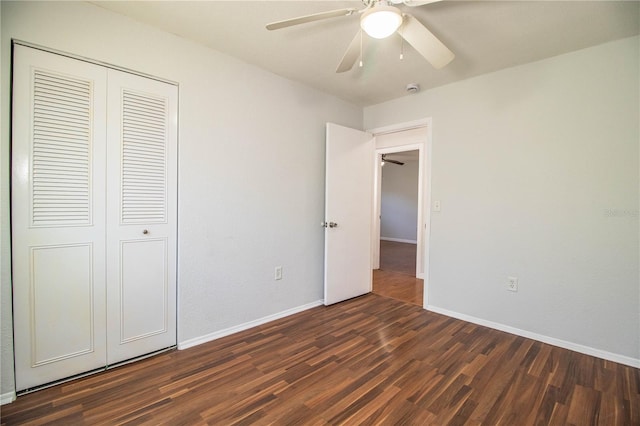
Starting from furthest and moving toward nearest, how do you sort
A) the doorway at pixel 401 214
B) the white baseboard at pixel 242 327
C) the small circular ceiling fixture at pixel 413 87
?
the doorway at pixel 401 214
the small circular ceiling fixture at pixel 413 87
the white baseboard at pixel 242 327

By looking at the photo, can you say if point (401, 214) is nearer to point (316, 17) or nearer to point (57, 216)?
point (316, 17)

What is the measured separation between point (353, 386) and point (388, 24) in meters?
2.15

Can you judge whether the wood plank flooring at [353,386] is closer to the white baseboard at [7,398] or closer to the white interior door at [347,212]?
the white baseboard at [7,398]

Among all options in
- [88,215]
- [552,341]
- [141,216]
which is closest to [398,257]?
[552,341]

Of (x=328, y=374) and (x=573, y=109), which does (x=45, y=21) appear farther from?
(x=573, y=109)

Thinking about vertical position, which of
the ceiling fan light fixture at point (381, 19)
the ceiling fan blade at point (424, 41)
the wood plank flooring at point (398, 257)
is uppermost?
the ceiling fan blade at point (424, 41)

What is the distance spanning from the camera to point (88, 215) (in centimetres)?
200

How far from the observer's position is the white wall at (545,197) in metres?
2.28


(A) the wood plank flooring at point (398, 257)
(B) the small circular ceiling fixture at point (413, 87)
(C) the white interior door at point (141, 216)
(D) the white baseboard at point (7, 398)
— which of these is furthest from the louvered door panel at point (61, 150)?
(A) the wood plank flooring at point (398, 257)

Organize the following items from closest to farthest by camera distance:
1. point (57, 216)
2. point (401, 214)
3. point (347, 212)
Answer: point (57, 216) → point (347, 212) → point (401, 214)

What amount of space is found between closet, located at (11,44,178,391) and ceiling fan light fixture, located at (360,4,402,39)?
1.59 metres

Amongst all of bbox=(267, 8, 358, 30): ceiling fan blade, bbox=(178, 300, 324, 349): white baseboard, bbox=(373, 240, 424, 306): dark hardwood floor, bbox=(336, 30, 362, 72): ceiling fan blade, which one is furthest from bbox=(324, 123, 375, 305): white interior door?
bbox=(267, 8, 358, 30): ceiling fan blade

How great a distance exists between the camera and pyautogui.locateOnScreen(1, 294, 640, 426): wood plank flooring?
1.67m

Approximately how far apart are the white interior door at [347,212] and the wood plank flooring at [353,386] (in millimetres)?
928
